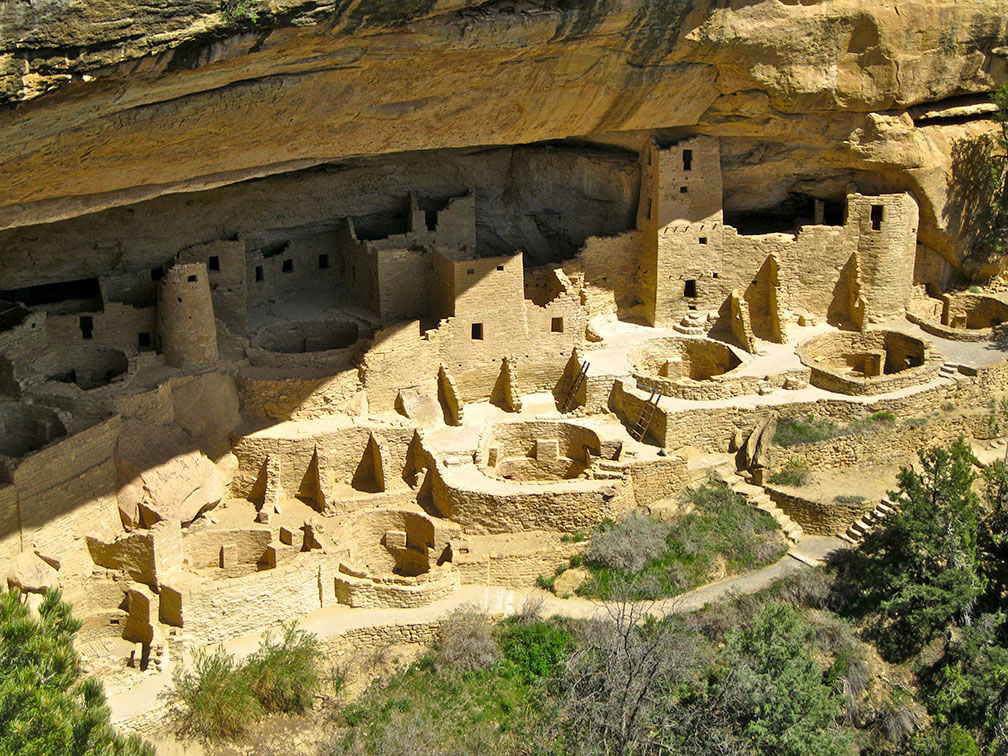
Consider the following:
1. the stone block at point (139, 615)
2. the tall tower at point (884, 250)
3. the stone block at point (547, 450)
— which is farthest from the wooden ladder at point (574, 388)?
the stone block at point (139, 615)

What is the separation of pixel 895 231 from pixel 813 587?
753cm

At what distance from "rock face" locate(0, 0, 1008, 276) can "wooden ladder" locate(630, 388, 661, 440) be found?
4.51 m

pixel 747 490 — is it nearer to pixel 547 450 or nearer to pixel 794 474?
pixel 794 474

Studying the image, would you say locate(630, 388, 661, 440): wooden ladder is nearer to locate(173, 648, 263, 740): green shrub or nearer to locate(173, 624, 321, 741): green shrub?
locate(173, 624, 321, 741): green shrub

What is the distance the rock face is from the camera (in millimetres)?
14141

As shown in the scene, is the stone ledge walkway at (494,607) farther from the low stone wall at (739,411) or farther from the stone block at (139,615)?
the low stone wall at (739,411)

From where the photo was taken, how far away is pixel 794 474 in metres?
20.5

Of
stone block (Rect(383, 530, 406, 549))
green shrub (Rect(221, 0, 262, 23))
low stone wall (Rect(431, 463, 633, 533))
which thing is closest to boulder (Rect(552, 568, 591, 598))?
low stone wall (Rect(431, 463, 633, 533))

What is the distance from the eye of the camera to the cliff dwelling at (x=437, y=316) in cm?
1733

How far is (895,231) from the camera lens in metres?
23.3

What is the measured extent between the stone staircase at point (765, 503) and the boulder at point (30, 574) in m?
10.0

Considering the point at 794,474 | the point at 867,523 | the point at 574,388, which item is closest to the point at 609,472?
the point at 574,388

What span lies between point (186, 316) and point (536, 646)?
24.4 ft

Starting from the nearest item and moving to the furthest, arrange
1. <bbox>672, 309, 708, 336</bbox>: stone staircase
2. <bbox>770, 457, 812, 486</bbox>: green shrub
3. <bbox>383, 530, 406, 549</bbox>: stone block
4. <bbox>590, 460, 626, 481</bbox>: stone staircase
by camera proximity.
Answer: <bbox>383, 530, 406, 549</bbox>: stone block → <bbox>590, 460, 626, 481</bbox>: stone staircase → <bbox>770, 457, 812, 486</bbox>: green shrub → <bbox>672, 309, 708, 336</bbox>: stone staircase
